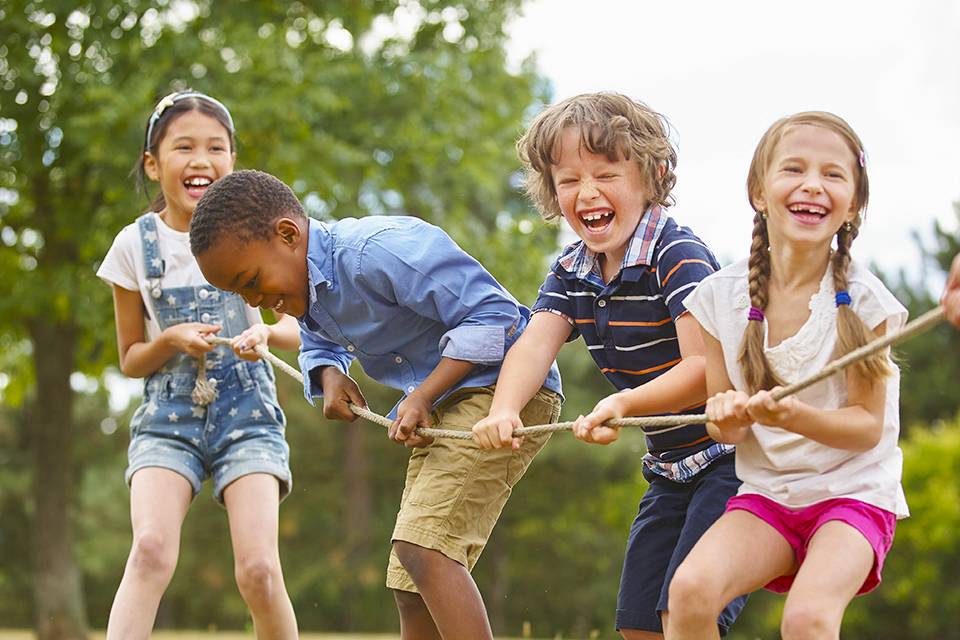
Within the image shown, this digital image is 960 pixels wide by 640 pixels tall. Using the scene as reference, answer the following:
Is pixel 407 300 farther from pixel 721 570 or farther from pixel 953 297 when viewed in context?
pixel 953 297

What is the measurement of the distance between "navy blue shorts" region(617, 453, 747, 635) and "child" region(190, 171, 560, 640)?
1.28 feet

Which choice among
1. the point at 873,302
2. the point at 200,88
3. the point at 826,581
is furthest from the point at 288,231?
the point at 200,88

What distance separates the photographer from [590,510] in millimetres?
24656

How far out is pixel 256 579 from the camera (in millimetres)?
3930

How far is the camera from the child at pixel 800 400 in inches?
112

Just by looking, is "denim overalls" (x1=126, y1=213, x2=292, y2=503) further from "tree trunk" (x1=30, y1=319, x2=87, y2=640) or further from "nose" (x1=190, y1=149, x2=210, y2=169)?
"tree trunk" (x1=30, y1=319, x2=87, y2=640)

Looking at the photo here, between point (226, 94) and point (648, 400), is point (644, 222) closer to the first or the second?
point (648, 400)

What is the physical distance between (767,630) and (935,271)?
8.60m

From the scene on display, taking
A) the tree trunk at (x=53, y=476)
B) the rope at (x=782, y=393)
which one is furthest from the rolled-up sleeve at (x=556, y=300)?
the tree trunk at (x=53, y=476)

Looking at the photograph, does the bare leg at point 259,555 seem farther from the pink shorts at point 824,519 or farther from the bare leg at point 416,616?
the pink shorts at point 824,519

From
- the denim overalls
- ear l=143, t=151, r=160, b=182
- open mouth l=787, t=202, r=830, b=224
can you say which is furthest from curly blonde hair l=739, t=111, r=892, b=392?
ear l=143, t=151, r=160, b=182

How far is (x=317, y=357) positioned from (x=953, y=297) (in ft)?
6.82

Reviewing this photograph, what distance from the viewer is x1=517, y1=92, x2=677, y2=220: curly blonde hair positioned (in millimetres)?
3508

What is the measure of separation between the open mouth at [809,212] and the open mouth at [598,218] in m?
0.61
